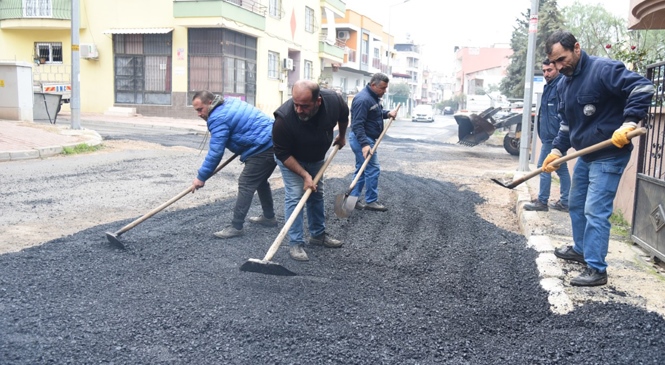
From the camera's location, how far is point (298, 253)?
462cm

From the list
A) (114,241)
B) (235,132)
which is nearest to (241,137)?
(235,132)

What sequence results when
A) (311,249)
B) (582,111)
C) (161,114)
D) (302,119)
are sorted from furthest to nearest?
(161,114)
(311,249)
(302,119)
(582,111)

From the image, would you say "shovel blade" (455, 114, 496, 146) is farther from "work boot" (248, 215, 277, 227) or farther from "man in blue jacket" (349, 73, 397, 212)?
"work boot" (248, 215, 277, 227)

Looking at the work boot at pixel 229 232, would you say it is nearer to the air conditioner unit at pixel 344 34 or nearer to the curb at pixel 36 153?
the curb at pixel 36 153

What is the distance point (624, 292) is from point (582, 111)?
48.6 inches

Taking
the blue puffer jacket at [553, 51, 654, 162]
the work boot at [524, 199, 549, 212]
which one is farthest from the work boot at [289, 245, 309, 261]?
the work boot at [524, 199, 549, 212]

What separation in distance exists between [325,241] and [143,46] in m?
20.8

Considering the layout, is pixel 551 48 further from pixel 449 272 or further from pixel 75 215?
pixel 75 215

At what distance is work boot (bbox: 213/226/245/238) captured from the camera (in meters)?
5.23

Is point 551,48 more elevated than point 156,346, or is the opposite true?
point 551,48

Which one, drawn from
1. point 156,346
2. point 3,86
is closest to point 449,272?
point 156,346

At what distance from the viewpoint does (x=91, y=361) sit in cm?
277

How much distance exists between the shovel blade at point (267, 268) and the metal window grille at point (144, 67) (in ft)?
68.2

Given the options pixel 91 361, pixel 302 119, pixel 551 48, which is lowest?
pixel 91 361
